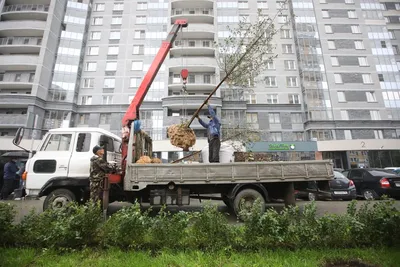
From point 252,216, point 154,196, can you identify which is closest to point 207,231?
point 252,216

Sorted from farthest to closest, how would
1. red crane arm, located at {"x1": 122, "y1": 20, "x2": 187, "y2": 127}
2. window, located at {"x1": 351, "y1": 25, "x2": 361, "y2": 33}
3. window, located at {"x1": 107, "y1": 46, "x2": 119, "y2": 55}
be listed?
window, located at {"x1": 351, "y1": 25, "x2": 361, "y2": 33}
window, located at {"x1": 107, "y1": 46, "x2": 119, "y2": 55}
red crane arm, located at {"x1": 122, "y1": 20, "x2": 187, "y2": 127}

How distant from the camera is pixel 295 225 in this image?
3.46m

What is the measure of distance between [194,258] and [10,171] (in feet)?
36.1

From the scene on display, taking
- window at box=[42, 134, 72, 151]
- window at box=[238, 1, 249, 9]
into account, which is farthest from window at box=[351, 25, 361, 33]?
window at box=[42, 134, 72, 151]

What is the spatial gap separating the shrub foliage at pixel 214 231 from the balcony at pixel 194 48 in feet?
96.9

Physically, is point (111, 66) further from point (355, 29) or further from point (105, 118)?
point (355, 29)

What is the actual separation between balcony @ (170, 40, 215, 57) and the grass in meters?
29.9

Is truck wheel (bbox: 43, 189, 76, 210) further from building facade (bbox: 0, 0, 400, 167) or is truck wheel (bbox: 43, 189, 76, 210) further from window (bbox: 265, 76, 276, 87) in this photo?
window (bbox: 265, 76, 276, 87)

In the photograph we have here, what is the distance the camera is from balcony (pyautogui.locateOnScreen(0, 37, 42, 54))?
1154 inches

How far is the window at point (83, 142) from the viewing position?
606 centimetres

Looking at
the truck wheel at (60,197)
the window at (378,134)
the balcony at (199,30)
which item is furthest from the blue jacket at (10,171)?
the window at (378,134)

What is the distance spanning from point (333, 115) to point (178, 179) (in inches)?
1228

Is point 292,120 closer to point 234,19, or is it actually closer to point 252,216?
point 234,19

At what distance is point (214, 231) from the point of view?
3447 mm
